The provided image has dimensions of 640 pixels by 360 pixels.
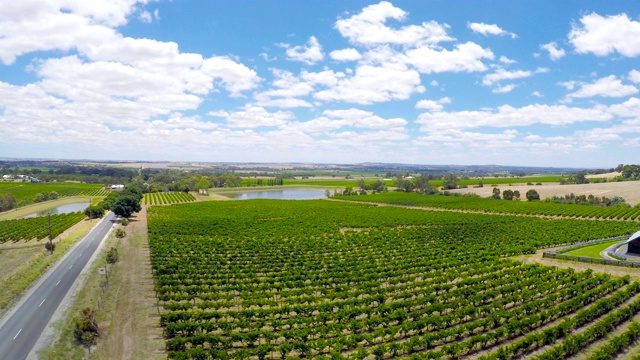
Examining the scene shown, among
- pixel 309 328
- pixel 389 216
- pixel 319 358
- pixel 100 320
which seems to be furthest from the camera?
pixel 389 216

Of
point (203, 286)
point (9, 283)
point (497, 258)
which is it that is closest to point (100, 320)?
point (203, 286)

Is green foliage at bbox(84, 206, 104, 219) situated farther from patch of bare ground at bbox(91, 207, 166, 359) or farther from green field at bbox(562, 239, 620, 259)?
green field at bbox(562, 239, 620, 259)

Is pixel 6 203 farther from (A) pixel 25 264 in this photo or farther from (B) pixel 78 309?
(B) pixel 78 309

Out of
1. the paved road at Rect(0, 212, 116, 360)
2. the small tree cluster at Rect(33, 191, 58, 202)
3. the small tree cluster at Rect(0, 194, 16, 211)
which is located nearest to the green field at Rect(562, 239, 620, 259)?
the paved road at Rect(0, 212, 116, 360)

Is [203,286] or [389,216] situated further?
[389,216]

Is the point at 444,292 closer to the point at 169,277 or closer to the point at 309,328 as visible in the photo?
the point at 309,328

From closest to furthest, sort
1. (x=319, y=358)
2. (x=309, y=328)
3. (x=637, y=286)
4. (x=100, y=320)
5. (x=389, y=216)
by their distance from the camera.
→ 1. (x=319, y=358)
2. (x=309, y=328)
3. (x=100, y=320)
4. (x=637, y=286)
5. (x=389, y=216)
